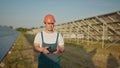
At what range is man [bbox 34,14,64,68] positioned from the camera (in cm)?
411

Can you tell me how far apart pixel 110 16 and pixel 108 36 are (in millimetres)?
2806

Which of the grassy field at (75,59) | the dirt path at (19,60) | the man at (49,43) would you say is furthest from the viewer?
the grassy field at (75,59)

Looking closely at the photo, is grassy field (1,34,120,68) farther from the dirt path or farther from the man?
the man

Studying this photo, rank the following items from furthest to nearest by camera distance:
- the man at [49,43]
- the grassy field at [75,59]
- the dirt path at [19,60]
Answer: the grassy field at [75,59] < the dirt path at [19,60] < the man at [49,43]

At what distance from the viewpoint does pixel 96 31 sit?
70.4 feet

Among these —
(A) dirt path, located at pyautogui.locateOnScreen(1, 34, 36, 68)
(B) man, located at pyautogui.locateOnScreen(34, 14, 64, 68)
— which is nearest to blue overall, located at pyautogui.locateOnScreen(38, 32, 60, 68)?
(B) man, located at pyautogui.locateOnScreen(34, 14, 64, 68)

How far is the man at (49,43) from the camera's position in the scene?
4.11m

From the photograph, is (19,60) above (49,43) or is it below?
below

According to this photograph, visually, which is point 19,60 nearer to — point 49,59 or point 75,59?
point 75,59

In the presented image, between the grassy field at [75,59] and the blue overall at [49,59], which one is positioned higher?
the blue overall at [49,59]

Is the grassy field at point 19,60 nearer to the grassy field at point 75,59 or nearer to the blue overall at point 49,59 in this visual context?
the grassy field at point 75,59

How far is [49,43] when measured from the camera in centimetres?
414

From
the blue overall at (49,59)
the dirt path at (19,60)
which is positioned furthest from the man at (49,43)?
the dirt path at (19,60)

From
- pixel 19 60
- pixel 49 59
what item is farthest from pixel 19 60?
pixel 49 59
